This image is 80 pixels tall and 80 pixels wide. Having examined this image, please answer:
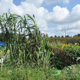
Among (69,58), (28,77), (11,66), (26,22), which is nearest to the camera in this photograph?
(28,77)

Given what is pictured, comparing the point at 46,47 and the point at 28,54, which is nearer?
the point at 28,54

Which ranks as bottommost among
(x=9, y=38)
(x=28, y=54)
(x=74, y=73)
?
(x=74, y=73)

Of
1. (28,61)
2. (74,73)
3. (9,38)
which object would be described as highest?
(9,38)

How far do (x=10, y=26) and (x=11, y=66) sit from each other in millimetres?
1489

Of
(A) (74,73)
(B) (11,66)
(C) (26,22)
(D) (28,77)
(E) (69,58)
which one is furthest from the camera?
(E) (69,58)

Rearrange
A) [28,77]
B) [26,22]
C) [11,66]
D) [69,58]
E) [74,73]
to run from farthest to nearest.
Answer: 1. [69,58]
2. [26,22]
3. [11,66]
4. [74,73]
5. [28,77]

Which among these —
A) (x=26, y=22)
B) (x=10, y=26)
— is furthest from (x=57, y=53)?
(x=10, y=26)

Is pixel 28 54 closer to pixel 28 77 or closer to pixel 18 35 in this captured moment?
pixel 18 35

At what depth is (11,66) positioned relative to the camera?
3717mm

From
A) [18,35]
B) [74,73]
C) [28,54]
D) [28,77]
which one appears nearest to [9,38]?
[18,35]

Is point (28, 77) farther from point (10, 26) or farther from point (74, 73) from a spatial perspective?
point (10, 26)

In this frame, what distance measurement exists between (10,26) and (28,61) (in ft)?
4.90

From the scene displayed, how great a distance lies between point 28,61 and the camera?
3.86 meters

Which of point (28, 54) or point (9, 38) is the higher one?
point (9, 38)
